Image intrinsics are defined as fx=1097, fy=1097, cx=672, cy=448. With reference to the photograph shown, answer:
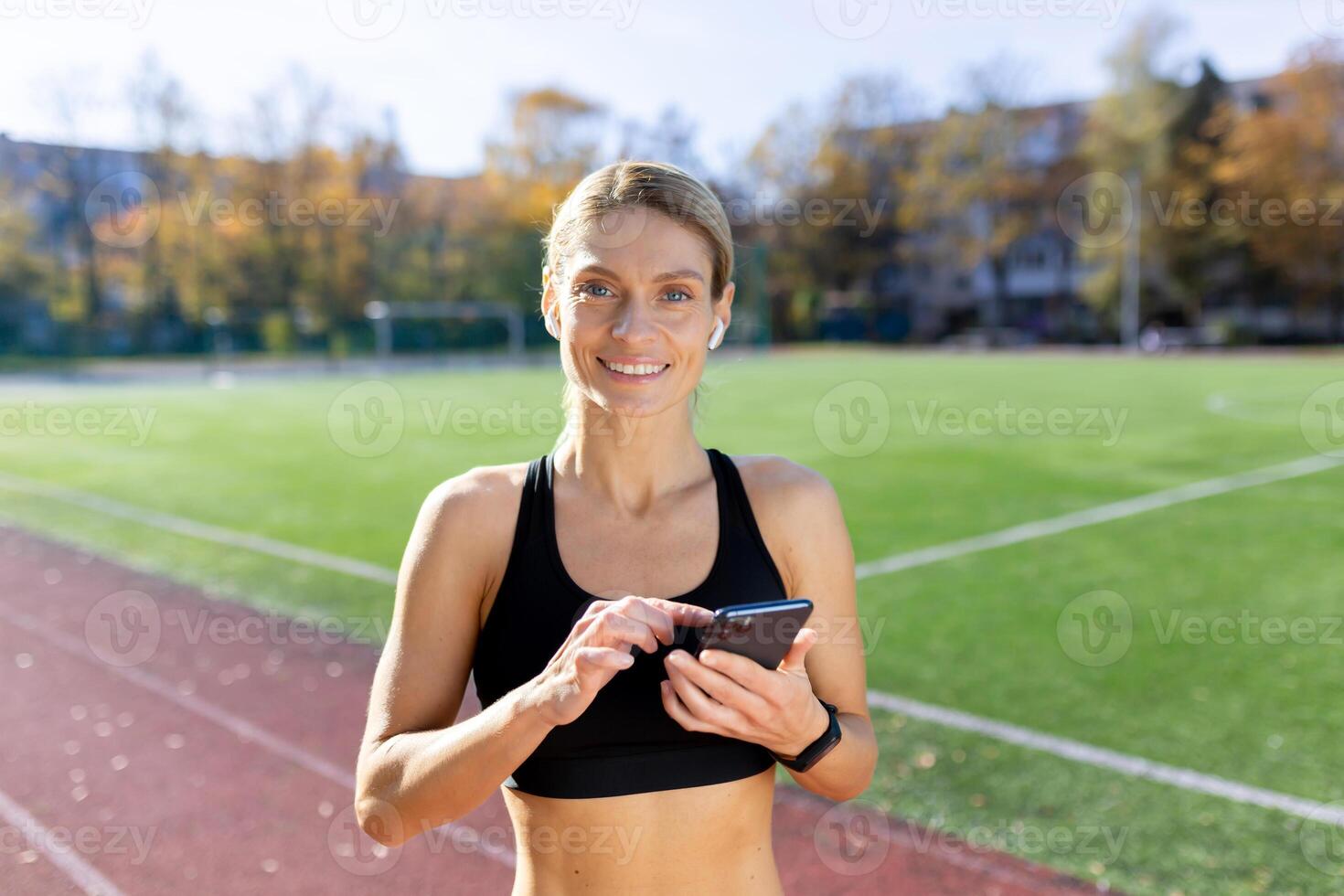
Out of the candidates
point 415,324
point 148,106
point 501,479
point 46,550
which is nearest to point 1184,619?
point 501,479

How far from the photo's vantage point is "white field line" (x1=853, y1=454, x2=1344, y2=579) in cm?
932

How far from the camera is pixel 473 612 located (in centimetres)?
212

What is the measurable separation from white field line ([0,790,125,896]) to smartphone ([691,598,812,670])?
11.9 feet

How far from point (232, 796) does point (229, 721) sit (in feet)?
3.45

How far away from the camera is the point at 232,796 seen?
199 inches

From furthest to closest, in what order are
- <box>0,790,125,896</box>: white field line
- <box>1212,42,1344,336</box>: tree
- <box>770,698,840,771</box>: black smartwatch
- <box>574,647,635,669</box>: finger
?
<box>1212,42,1344,336</box>: tree < <box>0,790,125,896</box>: white field line < <box>770,698,840,771</box>: black smartwatch < <box>574,647,635,669</box>: finger

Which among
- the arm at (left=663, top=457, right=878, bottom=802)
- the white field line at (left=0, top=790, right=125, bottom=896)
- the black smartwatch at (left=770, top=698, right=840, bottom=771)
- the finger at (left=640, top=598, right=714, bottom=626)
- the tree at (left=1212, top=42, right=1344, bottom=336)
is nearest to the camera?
the finger at (left=640, top=598, right=714, bottom=626)

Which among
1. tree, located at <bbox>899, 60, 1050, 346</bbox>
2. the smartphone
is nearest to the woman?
the smartphone

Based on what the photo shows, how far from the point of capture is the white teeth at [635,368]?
202 cm

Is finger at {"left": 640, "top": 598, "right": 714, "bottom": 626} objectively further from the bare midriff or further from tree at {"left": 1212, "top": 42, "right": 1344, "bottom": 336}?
tree at {"left": 1212, "top": 42, "right": 1344, "bottom": 336}

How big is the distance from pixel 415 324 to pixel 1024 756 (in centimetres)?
4275

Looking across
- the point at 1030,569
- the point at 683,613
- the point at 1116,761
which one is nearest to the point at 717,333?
the point at 683,613

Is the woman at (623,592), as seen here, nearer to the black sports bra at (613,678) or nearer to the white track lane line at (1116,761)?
the black sports bra at (613,678)

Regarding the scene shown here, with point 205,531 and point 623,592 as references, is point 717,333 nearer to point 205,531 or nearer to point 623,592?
point 623,592
